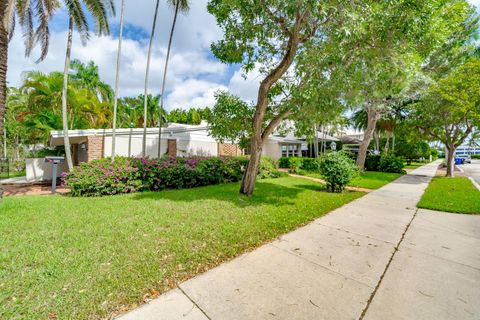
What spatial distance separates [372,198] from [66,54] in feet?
46.2

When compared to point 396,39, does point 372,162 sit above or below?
below

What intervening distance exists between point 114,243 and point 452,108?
17108mm

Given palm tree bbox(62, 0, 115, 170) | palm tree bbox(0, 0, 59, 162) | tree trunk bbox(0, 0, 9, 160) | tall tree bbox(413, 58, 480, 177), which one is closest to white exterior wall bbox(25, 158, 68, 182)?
palm tree bbox(62, 0, 115, 170)

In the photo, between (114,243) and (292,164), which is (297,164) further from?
(114,243)

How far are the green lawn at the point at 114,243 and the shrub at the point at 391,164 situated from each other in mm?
15167

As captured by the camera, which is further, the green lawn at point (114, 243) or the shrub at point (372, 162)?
the shrub at point (372, 162)

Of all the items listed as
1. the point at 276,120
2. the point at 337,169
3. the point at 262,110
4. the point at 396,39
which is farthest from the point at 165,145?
the point at 396,39

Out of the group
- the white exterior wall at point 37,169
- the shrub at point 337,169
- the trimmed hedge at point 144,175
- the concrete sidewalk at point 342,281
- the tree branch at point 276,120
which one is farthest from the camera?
the white exterior wall at point 37,169

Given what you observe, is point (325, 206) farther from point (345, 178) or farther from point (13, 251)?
point (13, 251)

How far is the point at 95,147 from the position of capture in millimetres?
10812

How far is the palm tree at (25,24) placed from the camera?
20.6ft

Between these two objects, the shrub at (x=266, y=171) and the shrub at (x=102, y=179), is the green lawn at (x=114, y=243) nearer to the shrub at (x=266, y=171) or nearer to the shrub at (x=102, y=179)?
the shrub at (x=102, y=179)

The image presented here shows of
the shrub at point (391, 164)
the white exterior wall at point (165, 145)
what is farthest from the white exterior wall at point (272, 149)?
the shrub at point (391, 164)

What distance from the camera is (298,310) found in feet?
7.67
